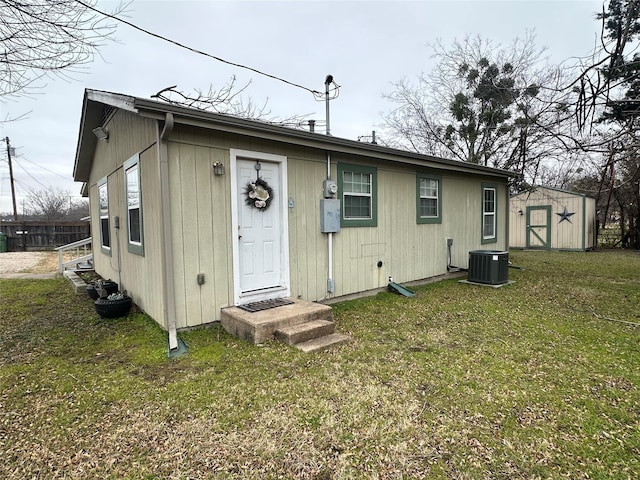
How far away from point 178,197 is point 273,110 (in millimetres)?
8748

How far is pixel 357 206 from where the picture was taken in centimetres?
588

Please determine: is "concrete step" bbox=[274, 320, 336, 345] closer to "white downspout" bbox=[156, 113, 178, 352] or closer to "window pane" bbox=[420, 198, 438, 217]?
"white downspout" bbox=[156, 113, 178, 352]

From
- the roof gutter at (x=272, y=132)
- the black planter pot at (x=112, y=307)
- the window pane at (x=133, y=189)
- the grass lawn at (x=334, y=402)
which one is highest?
the roof gutter at (x=272, y=132)

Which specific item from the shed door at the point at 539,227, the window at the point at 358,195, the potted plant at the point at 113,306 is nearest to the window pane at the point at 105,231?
the potted plant at the point at 113,306

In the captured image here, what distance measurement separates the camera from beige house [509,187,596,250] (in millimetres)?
13656

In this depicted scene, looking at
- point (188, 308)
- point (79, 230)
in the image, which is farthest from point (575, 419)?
point (79, 230)

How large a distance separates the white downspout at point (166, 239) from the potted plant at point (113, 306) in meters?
1.32

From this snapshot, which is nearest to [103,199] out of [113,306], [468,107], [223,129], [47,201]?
[113,306]

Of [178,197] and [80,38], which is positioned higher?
[80,38]

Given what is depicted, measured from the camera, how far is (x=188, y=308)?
13.3 ft

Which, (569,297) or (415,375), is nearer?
(415,375)

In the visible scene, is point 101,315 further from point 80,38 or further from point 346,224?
point 346,224

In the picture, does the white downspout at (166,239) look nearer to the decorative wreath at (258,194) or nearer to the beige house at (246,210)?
the beige house at (246,210)

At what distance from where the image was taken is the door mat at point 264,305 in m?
4.30
